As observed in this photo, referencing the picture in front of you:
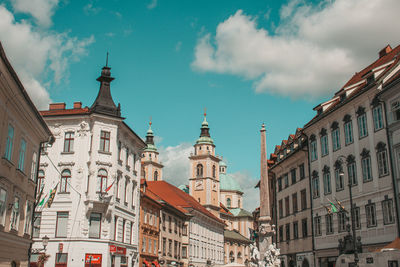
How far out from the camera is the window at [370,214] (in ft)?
95.1

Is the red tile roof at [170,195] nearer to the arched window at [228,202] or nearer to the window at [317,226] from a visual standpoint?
the window at [317,226]

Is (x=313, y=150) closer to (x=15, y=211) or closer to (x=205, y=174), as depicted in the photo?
(x=15, y=211)

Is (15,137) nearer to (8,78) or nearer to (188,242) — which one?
(8,78)

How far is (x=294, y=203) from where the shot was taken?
4309 centimetres

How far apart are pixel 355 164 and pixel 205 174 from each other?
89.0 m

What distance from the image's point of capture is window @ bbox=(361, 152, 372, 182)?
2986 cm

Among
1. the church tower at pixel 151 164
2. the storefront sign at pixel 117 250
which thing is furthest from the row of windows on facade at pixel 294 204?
the church tower at pixel 151 164

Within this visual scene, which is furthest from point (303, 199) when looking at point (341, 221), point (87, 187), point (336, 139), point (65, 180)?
point (65, 180)

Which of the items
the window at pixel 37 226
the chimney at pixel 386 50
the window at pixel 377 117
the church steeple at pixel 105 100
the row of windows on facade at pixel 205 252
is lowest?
the row of windows on facade at pixel 205 252

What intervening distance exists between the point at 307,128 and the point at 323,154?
3340 mm

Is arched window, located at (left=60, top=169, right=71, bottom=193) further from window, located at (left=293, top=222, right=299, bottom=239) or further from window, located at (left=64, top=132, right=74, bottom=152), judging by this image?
window, located at (left=293, top=222, right=299, bottom=239)

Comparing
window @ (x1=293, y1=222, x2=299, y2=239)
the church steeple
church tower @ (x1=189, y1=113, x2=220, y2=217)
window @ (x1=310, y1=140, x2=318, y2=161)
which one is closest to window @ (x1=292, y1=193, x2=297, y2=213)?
window @ (x1=293, y1=222, x2=299, y2=239)

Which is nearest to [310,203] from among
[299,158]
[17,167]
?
[299,158]

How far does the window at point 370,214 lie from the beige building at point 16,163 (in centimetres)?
2075
